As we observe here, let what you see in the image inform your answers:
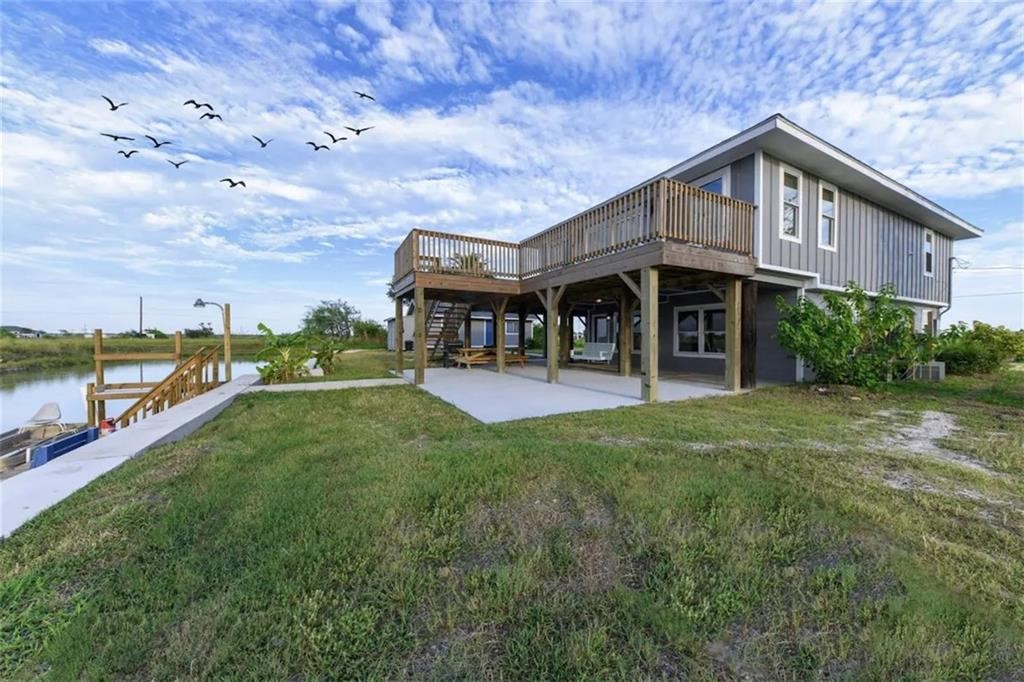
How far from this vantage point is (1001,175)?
36.4 ft

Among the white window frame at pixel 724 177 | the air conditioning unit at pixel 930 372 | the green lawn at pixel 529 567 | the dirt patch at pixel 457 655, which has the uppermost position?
the white window frame at pixel 724 177

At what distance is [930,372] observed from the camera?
926cm

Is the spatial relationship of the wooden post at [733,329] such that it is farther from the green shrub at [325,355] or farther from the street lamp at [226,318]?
the street lamp at [226,318]

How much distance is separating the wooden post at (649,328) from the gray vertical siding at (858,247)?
301cm

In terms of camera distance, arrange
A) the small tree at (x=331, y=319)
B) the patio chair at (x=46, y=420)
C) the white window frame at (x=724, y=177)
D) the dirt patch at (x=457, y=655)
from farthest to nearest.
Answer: the small tree at (x=331, y=319)
the white window frame at (x=724, y=177)
the patio chair at (x=46, y=420)
the dirt patch at (x=457, y=655)

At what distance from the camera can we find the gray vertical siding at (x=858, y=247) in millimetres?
8141

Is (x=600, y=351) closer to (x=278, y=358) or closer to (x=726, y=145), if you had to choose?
(x=726, y=145)

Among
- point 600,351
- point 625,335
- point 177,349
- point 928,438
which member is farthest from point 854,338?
point 177,349

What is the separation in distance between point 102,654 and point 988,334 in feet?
66.1

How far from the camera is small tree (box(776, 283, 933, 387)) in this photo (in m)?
7.39

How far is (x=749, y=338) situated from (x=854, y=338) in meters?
1.66

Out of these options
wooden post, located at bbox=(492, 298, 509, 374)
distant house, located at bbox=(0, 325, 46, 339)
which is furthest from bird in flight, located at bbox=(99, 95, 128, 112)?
distant house, located at bbox=(0, 325, 46, 339)

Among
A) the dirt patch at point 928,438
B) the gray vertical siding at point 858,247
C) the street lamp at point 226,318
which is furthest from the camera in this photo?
the street lamp at point 226,318

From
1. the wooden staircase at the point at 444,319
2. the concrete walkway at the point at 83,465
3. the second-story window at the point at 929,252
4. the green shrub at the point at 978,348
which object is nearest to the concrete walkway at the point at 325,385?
the concrete walkway at the point at 83,465
